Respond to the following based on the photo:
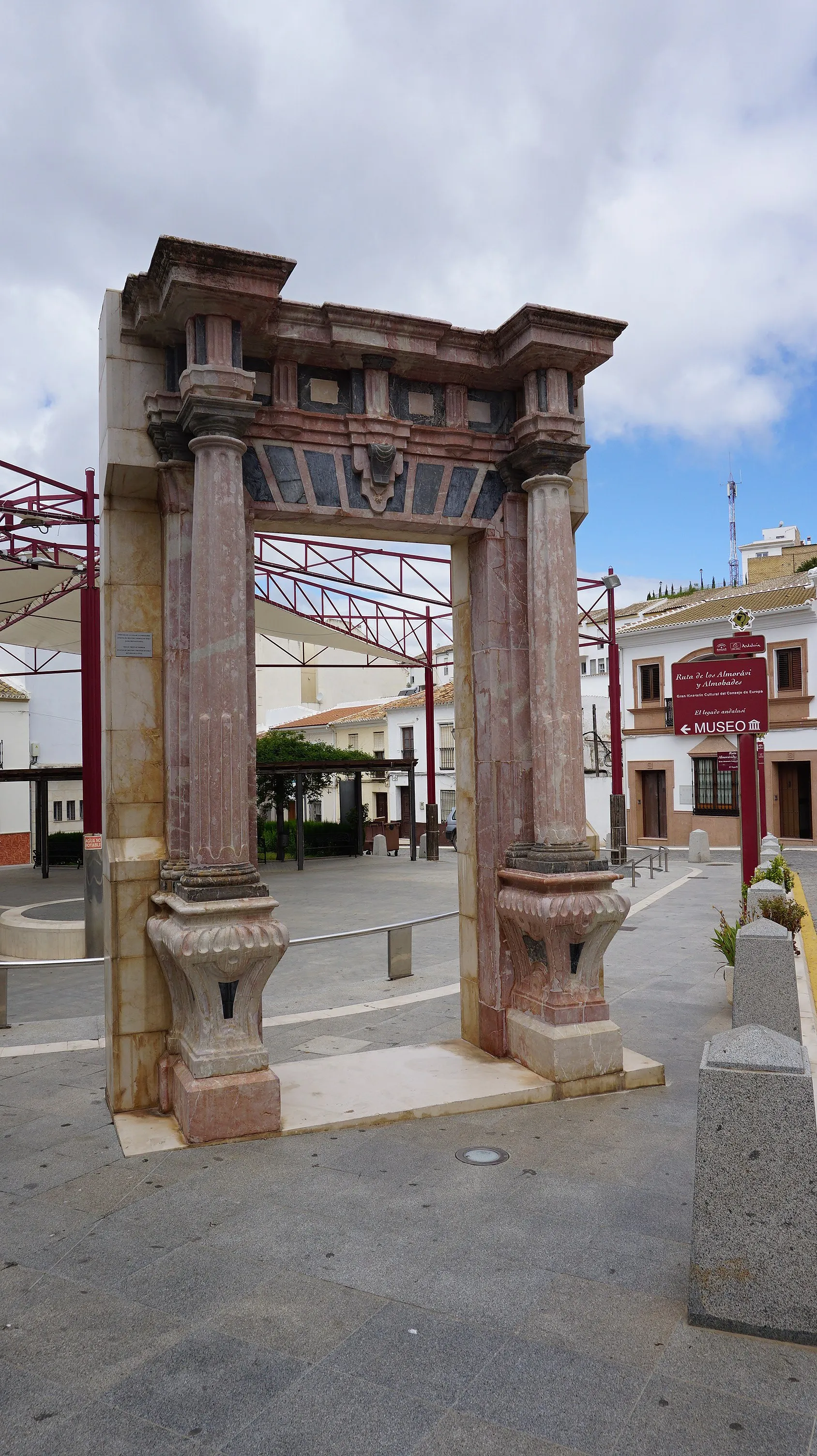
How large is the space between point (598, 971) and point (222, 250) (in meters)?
4.84

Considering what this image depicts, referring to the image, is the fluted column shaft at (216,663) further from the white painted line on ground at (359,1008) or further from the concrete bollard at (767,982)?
the concrete bollard at (767,982)

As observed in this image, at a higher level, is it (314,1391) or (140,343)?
(140,343)

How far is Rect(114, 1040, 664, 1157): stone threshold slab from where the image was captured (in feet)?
17.4

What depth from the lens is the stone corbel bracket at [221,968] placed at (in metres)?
5.06

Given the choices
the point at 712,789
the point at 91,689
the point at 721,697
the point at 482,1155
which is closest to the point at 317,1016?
the point at 482,1155

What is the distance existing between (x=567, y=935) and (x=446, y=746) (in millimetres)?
33751

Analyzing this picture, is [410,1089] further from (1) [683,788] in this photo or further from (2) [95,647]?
(1) [683,788]

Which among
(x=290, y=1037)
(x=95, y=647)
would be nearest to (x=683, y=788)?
(x=95, y=647)

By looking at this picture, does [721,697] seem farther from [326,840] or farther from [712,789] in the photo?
[712,789]

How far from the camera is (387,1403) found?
9.42 ft

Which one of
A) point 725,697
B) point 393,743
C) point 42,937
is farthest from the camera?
point 393,743

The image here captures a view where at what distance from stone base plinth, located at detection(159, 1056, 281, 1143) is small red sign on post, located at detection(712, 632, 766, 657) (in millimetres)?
6055

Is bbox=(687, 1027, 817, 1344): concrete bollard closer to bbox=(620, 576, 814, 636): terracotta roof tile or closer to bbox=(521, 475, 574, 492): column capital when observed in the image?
bbox=(521, 475, 574, 492): column capital

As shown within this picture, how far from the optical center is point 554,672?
6203 mm
